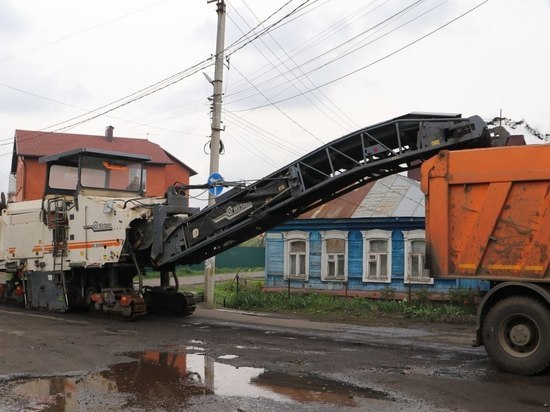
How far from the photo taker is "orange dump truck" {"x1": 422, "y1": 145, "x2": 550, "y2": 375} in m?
7.84

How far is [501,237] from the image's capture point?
26.8 feet

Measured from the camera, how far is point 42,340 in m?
10.1

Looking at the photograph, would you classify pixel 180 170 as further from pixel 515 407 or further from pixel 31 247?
pixel 515 407

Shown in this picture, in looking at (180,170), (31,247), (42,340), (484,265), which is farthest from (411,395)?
(180,170)

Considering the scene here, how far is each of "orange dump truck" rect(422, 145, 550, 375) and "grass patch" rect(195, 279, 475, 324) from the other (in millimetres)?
6621

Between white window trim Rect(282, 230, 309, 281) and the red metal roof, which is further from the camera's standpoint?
the red metal roof

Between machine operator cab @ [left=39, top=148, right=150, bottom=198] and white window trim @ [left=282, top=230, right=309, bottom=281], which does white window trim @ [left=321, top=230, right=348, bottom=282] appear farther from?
machine operator cab @ [left=39, top=148, right=150, bottom=198]

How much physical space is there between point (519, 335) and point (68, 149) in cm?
3945

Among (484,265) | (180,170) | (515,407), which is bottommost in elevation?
(515,407)

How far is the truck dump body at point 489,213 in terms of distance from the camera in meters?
7.88

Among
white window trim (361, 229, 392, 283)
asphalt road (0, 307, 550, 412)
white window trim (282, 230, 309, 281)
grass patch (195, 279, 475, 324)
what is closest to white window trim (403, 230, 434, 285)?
white window trim (361, 229, 392, 283)

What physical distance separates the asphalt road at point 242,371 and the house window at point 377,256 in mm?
6420

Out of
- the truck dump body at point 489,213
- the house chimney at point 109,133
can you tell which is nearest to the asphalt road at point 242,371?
the truck dump body at point 489,213

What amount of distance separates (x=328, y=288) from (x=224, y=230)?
27.3 ft
